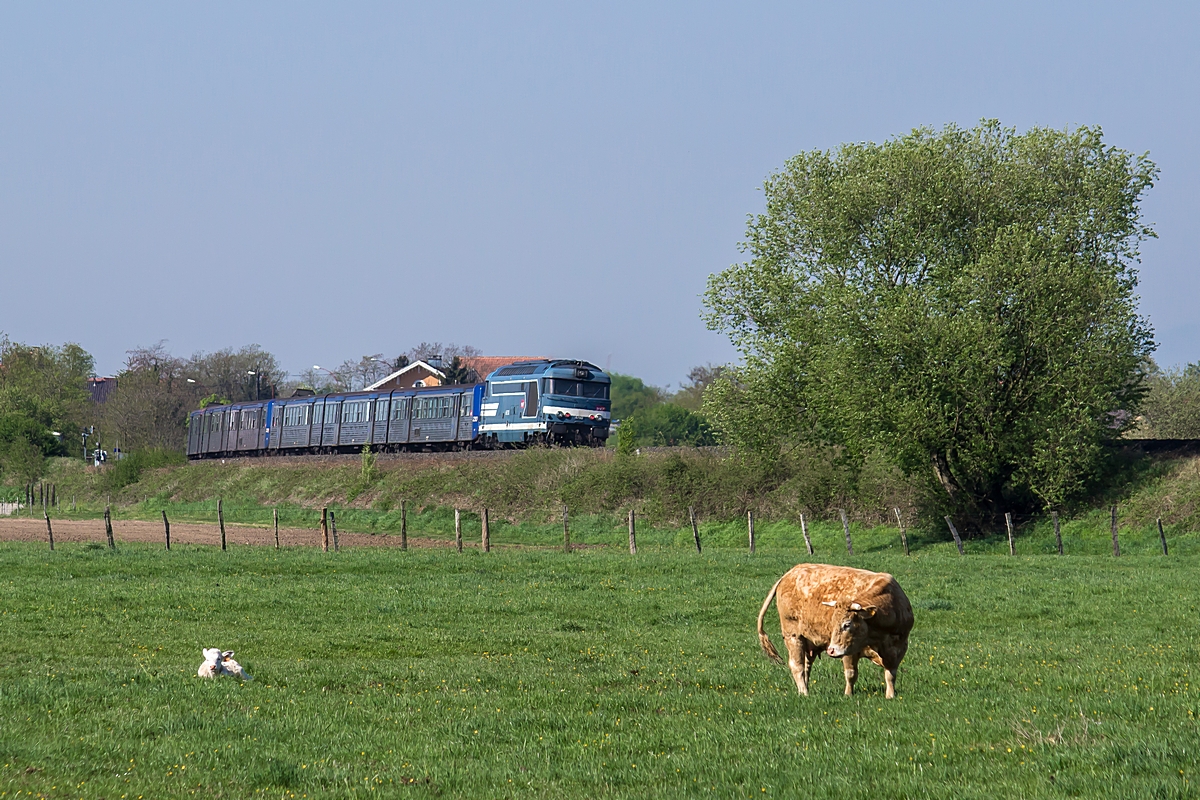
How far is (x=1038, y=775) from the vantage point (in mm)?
8242

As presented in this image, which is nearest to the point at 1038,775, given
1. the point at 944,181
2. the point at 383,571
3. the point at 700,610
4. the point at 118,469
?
the point at 700,610

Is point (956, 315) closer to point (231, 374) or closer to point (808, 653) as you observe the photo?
point (808, 653)

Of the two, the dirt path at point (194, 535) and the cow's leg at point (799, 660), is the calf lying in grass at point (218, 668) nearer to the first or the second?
the cow's leg at point (799, 660)

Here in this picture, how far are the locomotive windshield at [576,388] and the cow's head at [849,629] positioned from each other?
48360 millimetres

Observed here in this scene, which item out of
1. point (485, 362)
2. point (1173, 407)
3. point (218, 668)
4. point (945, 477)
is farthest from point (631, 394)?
point (218, 668)

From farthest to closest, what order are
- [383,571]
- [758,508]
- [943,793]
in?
[758,508]
[383,571]
[943,793]

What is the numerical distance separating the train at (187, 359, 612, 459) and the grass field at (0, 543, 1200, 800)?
34.1 m

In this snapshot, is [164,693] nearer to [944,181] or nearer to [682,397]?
[944,181]

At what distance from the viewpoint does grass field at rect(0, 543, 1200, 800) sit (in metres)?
8.66

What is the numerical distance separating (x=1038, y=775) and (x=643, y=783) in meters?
2.80

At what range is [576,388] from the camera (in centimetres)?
6119

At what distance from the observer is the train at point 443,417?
60.7 meters

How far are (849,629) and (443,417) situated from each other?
56.4 meters

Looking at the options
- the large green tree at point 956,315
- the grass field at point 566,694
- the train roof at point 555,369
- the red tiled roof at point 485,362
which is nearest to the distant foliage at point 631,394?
the red tiled roof at point 485,362
